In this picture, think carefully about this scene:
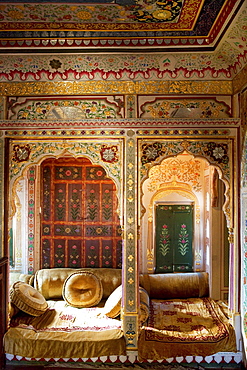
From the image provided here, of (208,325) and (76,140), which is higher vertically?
(76,140)

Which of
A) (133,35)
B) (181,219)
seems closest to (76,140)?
(133,35)

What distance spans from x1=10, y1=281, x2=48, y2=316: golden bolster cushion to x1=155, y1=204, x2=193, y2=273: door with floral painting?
90.0 inches

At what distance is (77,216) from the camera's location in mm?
6523

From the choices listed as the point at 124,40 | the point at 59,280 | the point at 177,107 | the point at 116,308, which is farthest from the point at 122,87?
the point at 59,280

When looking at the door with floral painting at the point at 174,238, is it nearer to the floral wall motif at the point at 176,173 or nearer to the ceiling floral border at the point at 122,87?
the floral wall motif at the point at 176,173

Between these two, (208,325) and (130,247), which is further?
(208,325)

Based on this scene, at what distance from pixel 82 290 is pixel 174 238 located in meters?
1.95

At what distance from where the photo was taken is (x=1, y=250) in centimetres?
466

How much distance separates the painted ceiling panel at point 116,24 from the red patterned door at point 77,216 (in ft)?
8.84

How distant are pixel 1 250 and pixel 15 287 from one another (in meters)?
0.89

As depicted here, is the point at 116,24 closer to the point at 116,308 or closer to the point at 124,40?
the point at 124,40

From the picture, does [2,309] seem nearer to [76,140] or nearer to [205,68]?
[76,140]

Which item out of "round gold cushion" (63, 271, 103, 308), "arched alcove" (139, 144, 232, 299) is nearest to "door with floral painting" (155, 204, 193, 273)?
"arched alcove" (139, 144, 232, 299)

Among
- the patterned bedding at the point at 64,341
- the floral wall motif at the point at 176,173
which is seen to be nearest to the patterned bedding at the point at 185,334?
the patterned bedding at the point at 64,341
